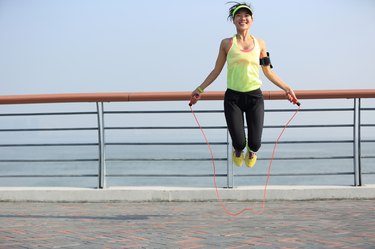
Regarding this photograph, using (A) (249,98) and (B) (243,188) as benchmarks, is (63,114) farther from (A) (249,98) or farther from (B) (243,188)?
(A) (249,98)

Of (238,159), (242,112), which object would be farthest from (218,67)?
(238,159)

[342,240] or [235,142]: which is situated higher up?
[235,142]

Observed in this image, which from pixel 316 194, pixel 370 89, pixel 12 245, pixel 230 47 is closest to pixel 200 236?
pixel 12 245

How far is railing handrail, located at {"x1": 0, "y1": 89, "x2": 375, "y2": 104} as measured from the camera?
291 inches

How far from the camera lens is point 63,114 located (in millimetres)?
7953

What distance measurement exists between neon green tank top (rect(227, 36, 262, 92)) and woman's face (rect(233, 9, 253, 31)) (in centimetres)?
17

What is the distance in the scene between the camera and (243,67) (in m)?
5.82

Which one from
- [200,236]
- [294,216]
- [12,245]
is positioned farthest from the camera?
[294,216]

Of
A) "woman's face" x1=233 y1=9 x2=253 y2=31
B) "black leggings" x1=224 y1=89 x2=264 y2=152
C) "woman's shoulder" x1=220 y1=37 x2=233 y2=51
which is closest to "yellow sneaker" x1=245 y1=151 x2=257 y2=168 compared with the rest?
"black leggings" x1=224 y1=89 x2=264 y2=152

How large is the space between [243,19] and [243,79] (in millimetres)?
544

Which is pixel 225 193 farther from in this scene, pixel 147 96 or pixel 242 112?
pixel 242 112

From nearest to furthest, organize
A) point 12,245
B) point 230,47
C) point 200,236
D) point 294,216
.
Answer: point 12,245 → point 200,236 → point 230,47 → point 294,216

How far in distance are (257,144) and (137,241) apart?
1730 mm

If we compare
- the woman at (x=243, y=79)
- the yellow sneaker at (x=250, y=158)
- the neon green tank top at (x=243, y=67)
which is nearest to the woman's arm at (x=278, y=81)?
the woman at (x=243, y=79)
